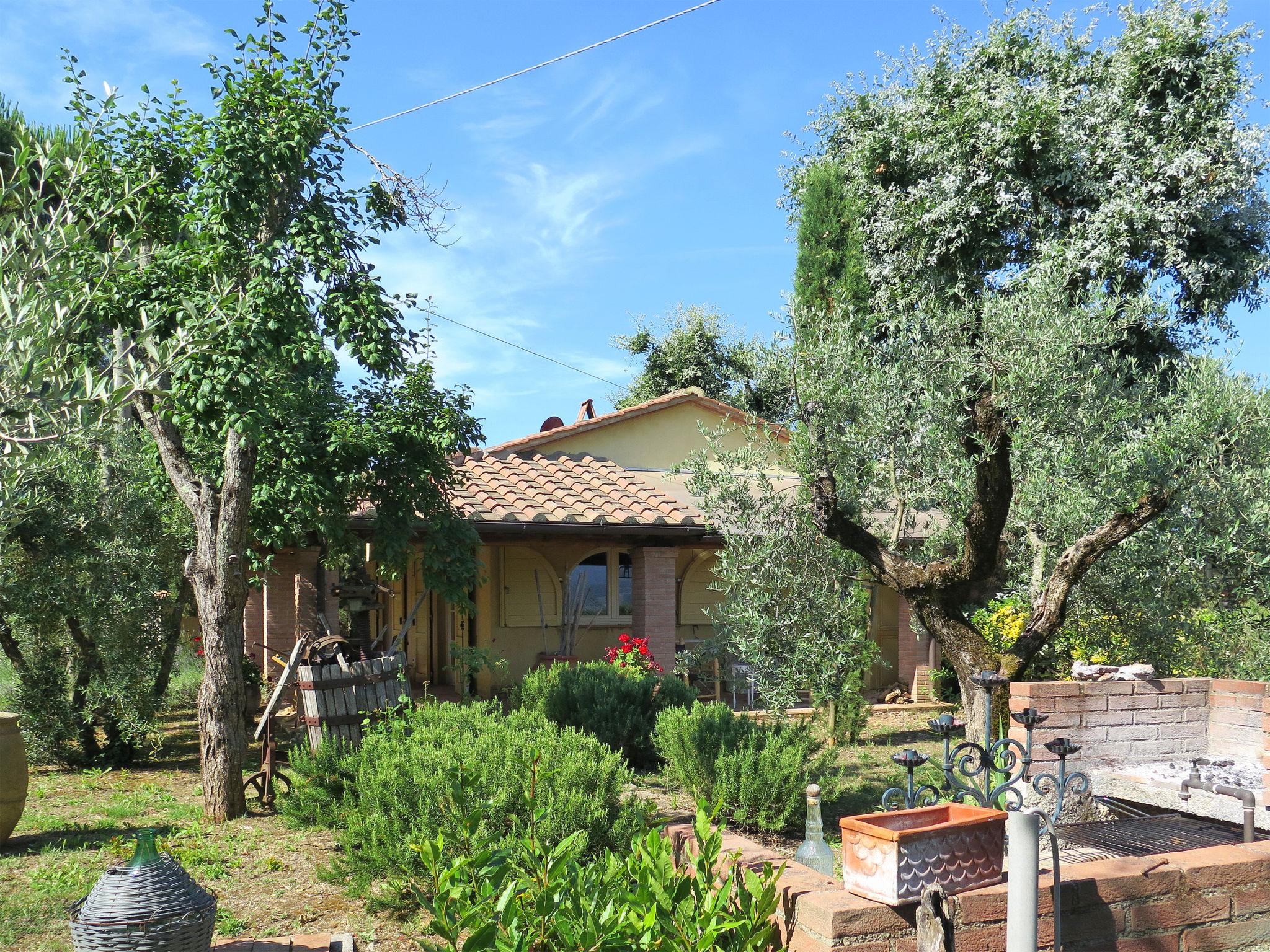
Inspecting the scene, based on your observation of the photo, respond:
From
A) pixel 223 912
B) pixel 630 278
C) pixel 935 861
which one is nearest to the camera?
pixel 935 861

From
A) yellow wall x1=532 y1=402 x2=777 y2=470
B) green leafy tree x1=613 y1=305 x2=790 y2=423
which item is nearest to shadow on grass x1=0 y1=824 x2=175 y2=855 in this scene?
yellow wall x1=532 y1=402 x2=777 y2=470

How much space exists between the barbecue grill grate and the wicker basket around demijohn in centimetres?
375

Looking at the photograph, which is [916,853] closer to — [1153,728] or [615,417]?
[1153,728]

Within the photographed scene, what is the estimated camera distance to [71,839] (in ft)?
22.3

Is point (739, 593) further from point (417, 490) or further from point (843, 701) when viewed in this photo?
point (417, 490)

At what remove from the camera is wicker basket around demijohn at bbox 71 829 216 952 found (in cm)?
381

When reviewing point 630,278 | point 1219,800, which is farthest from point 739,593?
point 630,278

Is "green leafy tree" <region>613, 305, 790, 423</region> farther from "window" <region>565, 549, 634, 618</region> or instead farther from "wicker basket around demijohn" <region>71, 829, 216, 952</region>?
"wicker basket around demijohn" <region>71, 829, 216, 952</region>

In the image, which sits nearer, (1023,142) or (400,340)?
(400,340)

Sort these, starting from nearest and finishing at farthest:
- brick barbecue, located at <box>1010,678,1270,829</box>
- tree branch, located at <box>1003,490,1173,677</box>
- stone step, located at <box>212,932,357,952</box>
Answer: stone step, located at <box>212,932,357,952</box> → brick barbecue, located at <box>1010,678,1270,829</box> → tree branch, located at <box>1003,490,1173,677</box>

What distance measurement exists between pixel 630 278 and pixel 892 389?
8.84 meters

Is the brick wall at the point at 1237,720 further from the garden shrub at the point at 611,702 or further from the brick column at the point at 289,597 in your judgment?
the brick column at the point at 289,597

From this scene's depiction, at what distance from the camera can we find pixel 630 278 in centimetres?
1588

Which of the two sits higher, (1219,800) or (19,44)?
(19,44)
